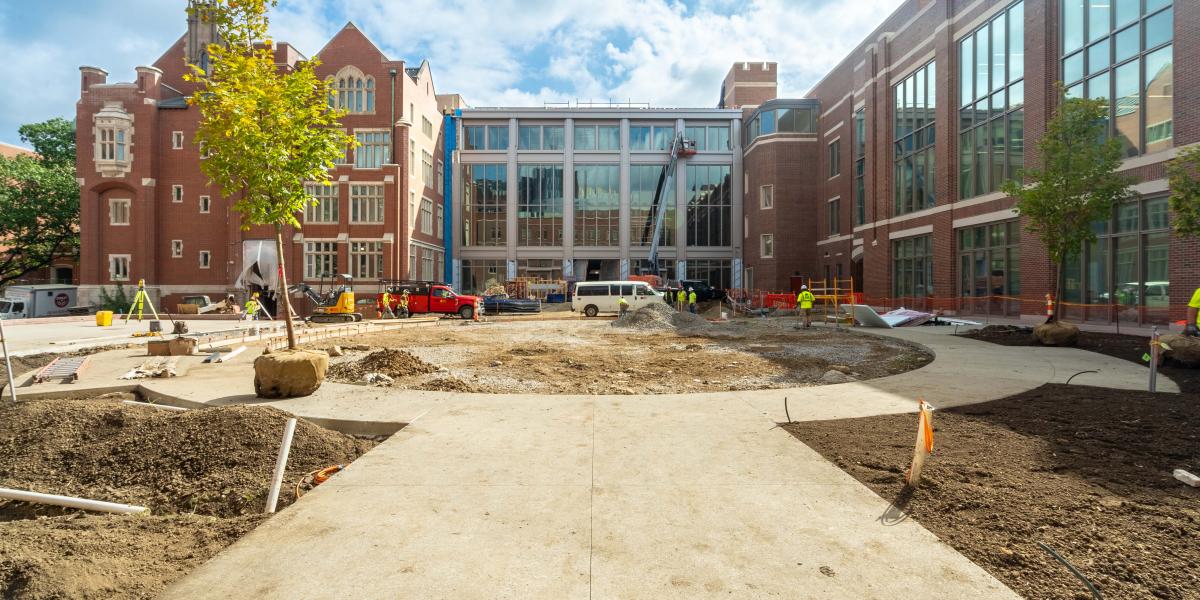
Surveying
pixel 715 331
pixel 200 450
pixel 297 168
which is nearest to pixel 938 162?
pixel 715 331

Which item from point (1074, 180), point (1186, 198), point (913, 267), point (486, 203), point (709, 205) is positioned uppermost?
point (486, 203)

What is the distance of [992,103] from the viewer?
83.0ft

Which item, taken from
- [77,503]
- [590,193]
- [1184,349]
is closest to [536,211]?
[590,193]

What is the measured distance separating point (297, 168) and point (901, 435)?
9410 mm

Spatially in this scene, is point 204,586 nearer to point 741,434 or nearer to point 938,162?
point 741,434

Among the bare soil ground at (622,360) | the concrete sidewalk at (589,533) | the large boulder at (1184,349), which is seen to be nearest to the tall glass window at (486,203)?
the bare soil ground at (622,360)

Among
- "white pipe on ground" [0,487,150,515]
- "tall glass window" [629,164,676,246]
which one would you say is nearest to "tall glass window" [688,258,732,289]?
"tall glass window" [629,164,676,246]

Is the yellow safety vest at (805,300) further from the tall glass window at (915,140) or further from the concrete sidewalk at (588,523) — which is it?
the concrete sidewalk at (588,523)

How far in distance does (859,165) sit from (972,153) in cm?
1158

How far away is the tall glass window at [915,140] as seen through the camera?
29.7 metres

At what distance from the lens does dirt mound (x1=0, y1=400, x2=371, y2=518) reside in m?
4.59

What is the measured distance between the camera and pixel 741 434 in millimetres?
6109

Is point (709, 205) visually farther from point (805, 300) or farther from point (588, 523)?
point (588, 523)

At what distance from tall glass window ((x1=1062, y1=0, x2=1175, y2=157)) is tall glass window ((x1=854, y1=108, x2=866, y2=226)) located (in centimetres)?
1596
